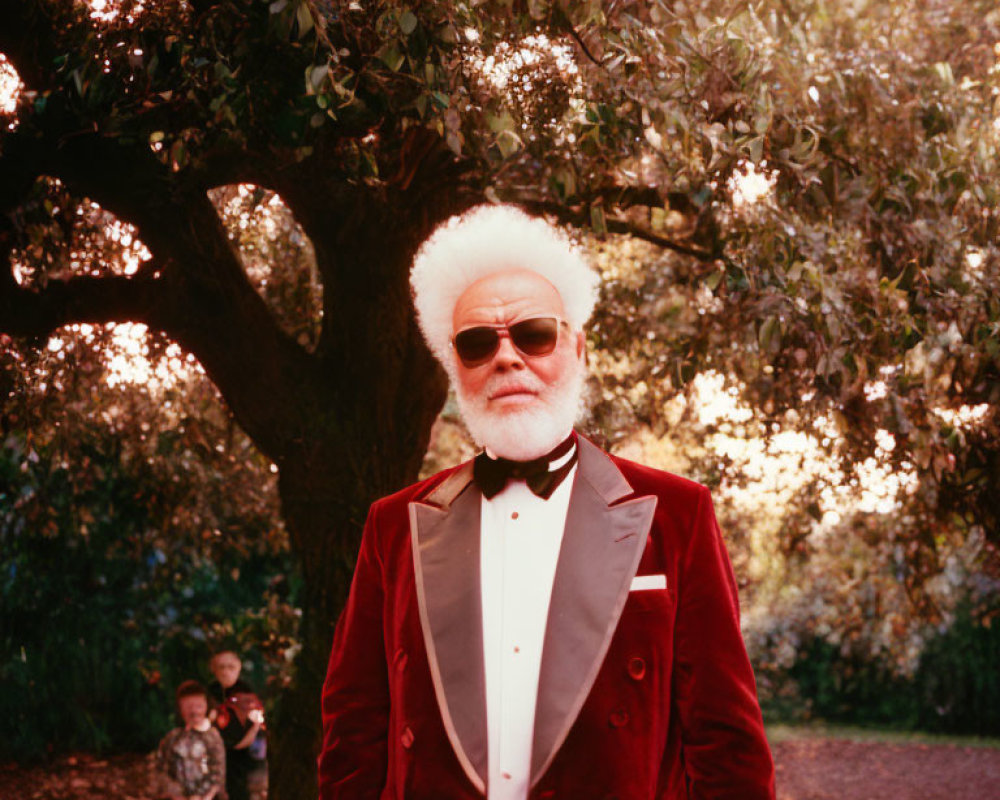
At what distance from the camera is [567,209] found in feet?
20.5

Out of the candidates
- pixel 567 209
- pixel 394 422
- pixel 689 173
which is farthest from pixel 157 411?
pixel 689 173

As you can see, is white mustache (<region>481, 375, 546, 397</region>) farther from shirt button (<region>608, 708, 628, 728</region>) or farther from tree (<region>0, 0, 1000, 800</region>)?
tree (<region>0, 0, 1000, 800</region>)

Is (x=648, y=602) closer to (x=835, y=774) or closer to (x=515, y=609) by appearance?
(x=515, y=609)

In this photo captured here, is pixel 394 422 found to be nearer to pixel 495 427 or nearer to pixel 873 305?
pixel 873 305

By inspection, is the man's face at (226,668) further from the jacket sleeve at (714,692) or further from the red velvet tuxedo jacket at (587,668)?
the jacket sleeve at (714,692)

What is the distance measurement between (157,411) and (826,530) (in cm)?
934

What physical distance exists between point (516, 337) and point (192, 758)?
5.38 m

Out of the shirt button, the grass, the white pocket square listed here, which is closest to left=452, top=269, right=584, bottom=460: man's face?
the white pocket square

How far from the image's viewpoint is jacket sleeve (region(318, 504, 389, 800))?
2.57 meters

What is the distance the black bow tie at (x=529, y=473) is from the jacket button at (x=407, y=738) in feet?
1.94

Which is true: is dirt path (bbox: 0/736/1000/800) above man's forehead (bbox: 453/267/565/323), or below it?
below

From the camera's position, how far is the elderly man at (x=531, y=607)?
2301 mm

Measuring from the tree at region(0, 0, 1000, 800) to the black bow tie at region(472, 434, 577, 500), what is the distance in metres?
1.83

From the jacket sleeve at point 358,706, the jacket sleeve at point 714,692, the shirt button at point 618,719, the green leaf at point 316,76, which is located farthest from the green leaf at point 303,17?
the shirt button at point 618,719
